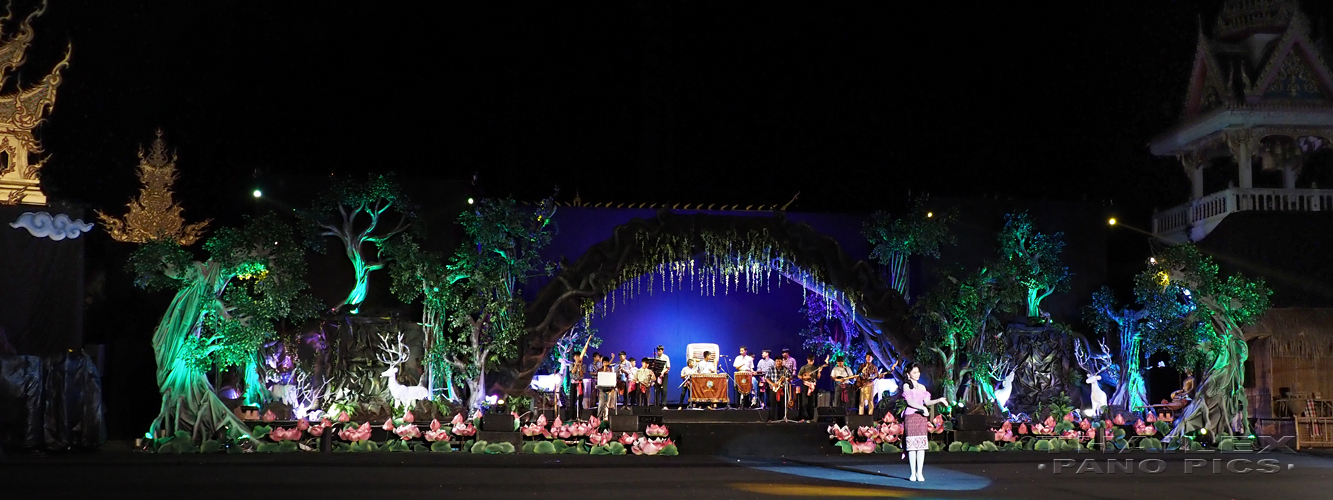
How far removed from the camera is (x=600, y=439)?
13.3m

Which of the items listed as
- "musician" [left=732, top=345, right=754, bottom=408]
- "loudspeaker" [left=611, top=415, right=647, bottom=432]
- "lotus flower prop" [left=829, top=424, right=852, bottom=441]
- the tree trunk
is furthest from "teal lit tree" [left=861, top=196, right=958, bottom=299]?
the tree trunk

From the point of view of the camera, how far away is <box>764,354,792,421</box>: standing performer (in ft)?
50.6

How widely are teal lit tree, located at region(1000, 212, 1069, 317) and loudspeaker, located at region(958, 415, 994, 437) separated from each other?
2.74m

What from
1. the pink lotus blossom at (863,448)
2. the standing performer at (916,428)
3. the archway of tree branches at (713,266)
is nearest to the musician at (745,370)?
the archway of tree branches at (713,266)

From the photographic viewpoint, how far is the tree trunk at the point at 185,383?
12.9m

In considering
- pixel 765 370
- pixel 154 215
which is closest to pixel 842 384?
pixel 765 370

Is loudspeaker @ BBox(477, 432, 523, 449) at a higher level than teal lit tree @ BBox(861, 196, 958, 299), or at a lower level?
lower

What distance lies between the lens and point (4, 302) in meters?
13.1

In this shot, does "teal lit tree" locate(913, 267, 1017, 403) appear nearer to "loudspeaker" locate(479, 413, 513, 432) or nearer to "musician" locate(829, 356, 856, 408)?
"musician" locate(829, 356, 856, 408)

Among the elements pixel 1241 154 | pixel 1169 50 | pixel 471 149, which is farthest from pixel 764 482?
pixel 1169 50

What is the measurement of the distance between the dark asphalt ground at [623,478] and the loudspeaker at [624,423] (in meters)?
1.37

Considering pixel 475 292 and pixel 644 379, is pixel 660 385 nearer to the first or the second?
pixel 644 379

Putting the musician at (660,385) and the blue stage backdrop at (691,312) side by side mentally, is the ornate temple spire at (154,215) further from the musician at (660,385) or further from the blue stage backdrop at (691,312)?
Answer: the musician at (660,385)

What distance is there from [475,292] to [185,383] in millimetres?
3779
